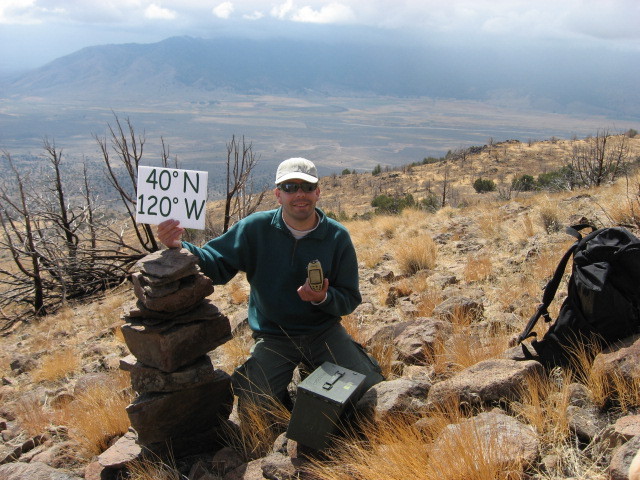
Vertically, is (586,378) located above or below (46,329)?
above

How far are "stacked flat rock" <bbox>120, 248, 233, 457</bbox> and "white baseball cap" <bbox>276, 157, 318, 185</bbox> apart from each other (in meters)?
0.88

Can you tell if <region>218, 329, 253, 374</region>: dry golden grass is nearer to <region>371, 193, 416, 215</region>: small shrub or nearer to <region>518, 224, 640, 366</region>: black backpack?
<region>518, 224, 640, 366</region>: black backpack

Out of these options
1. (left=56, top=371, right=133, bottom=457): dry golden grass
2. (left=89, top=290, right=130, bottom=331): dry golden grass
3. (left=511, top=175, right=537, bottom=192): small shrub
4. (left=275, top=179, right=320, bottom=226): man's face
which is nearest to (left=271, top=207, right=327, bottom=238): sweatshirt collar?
(left=275, top=179, right=320, bottom=226): man's face

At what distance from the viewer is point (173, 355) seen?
10.2ft

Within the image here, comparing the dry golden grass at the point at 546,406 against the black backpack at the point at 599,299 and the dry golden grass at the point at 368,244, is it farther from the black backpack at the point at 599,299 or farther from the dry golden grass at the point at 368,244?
the dry golden grass at the point at 368,244

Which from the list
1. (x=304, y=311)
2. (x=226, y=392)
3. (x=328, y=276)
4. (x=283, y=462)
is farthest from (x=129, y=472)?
(x=328, y=276)

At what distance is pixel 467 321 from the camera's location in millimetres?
4328

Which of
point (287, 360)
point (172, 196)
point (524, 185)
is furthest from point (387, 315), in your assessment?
point (524, 185)

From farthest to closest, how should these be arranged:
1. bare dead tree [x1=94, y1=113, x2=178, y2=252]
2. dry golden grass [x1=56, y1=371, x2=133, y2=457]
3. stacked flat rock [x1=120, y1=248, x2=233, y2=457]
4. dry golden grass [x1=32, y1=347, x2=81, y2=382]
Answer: bare dead tree [x1=94, y1=113, x2=178, y2=252] → dry golden grass [x1=32, y1=347, x2=81, y2=382] → dry golden grass [x1=56, y1=371, x2=133, y2=457] → stacked flat rock [x1=120, y1=248, x2=233, y2=457]

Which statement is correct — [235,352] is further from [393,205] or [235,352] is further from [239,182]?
[393,205]

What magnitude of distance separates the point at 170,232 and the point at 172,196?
24 cm

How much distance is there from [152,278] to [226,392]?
1.03 metres

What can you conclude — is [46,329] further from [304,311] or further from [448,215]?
[448,215]

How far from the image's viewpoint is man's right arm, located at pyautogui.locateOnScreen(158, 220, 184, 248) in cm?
321
